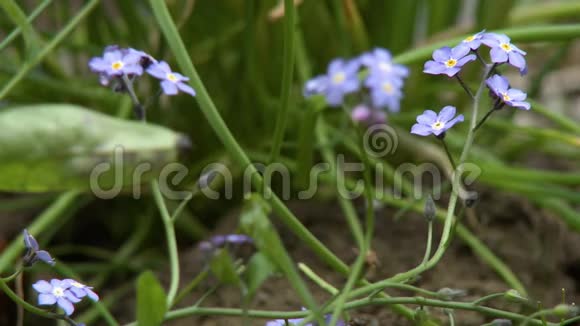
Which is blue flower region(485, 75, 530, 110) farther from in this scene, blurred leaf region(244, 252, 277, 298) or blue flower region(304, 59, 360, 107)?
blue flower region(304, 59, 360, 107)

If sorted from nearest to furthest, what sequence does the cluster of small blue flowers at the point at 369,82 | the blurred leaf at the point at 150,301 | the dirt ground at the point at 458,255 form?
1. the blurred leaf at the point at 150,301
2. the dirt ground at the point at 458,255
3. the cluster of small blue flowers at the point at 369,82

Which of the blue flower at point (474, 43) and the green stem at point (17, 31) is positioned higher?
the green stem at point (17, 31)

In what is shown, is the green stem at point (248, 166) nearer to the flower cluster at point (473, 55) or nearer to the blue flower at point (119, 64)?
the blue flower at point (119, 64)

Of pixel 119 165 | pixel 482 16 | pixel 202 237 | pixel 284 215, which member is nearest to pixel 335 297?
pixel 284 215

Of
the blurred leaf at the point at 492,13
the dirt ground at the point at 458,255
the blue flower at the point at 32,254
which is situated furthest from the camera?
the blurred leaf at the point at 492,13

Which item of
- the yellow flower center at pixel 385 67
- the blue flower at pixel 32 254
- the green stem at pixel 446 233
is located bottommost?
the green stem at pixel 446 233

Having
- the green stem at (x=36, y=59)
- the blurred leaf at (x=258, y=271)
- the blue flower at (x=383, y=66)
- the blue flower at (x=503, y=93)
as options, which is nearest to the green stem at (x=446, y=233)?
the blue flower at (x=503, y=93)

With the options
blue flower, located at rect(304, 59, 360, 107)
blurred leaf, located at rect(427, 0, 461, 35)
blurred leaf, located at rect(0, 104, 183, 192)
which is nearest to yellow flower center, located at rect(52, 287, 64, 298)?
blurred leaf, located at rect(0, 104, 183, 192)
